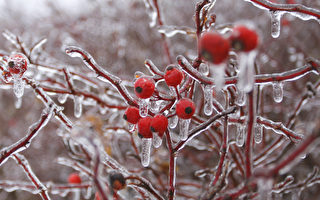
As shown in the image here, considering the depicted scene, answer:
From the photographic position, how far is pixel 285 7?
58.6 inches

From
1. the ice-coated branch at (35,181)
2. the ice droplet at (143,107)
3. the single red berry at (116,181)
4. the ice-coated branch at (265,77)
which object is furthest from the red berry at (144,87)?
the ice-coated branch at (35,181)

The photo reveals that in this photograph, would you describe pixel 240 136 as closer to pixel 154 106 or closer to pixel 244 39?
pixel 154 106

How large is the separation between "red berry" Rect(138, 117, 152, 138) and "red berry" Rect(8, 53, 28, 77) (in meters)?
0.71

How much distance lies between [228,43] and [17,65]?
1.16 metres

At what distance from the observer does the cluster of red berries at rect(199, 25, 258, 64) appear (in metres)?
0.73

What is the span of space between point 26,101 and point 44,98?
15.3ft

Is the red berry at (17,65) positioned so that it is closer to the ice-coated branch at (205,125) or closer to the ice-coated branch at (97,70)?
the ice-coated branch at (97,70)

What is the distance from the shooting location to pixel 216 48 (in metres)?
0.73

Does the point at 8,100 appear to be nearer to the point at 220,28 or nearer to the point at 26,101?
the point at 26,101

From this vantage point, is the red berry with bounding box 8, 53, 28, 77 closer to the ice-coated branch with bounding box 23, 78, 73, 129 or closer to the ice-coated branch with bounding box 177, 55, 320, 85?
the ice-coated branch with bounding box 23, 78, 73, 129

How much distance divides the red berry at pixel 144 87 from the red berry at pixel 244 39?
1.93 feet

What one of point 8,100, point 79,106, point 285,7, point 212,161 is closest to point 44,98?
point 79,106

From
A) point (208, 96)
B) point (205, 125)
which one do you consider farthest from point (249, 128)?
point (208, 96)

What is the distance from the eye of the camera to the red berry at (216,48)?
73 centimetres
